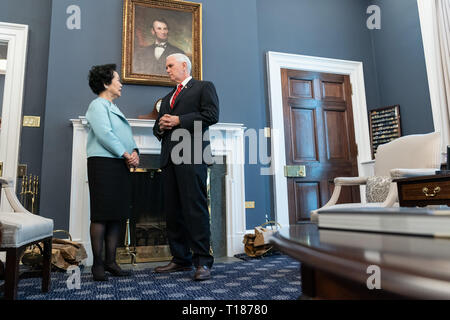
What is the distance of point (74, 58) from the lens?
3205mm

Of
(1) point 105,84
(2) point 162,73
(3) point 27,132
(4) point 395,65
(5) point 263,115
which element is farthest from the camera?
(4) point 395,65

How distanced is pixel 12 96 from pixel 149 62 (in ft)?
4.30

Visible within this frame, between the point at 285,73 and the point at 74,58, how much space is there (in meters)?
2.37

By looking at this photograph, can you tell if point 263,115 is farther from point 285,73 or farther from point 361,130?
point 361,130

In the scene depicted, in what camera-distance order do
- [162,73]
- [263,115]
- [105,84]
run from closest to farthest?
[105,84], [162,73], [263,115]

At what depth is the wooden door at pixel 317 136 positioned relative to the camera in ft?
13.1

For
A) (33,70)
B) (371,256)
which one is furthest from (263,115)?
(371,256)

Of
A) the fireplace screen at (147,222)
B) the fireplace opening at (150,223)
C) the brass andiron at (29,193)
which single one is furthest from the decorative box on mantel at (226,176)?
the brass andiron at (29,193)

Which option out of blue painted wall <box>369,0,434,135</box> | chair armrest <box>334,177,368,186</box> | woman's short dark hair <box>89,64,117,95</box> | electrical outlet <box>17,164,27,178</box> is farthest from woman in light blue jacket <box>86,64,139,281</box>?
blue painted wall <box>369,0,434,135</box>

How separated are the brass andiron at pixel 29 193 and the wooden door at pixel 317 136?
8.56 ft

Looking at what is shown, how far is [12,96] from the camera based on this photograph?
318 cm

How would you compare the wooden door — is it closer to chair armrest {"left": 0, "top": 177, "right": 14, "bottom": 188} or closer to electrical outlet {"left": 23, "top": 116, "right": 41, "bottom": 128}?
electrical outlet {"left": 23, "top": 116, "right": 41, "bottom": 128}

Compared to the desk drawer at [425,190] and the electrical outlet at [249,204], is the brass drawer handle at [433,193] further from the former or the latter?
the electrical outlet at [249,204]

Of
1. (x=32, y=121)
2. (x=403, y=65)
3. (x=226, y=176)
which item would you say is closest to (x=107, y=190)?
(x=226, y=176)
